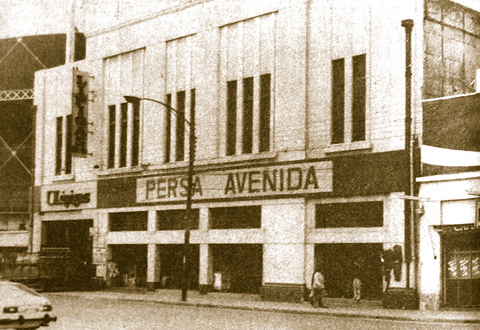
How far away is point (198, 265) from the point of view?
39094 mm

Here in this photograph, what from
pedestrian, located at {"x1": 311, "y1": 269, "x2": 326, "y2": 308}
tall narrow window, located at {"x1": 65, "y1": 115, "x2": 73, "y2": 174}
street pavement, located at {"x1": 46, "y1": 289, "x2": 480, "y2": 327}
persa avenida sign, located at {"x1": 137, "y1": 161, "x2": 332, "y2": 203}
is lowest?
street pavement, located at {"x1": 46, "y1": 289, "x2": 480, "y2": 327}

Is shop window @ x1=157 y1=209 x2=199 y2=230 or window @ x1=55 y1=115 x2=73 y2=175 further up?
window @ x1=55 y1=115 x2=73 y2=175

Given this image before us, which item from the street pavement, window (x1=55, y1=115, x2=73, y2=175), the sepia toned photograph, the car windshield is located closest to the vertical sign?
the sepia toned photograph

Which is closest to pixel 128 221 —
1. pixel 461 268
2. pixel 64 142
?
pixel 64 142

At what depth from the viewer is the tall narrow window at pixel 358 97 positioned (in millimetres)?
32156

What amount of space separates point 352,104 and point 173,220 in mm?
12636

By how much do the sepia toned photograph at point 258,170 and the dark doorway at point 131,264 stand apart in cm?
11

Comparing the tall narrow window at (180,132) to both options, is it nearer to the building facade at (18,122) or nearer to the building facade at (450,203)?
the building facade at (450,203)

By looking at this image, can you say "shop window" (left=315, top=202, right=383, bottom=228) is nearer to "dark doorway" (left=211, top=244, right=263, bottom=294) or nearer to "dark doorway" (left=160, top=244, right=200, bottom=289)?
"dark doorway" (left=211, top=244, right=263, bottom=294)

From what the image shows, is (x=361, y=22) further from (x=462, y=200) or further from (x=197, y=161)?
(x=197, y=161)

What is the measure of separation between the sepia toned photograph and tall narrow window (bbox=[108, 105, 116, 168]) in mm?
115

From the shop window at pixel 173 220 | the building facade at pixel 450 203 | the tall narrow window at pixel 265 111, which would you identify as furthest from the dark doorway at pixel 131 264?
the building facade at pixel 450 203

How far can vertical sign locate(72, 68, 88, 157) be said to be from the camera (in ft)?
145

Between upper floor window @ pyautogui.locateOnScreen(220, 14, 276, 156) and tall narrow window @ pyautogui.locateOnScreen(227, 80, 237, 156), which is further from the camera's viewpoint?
tall narrow window @ pyautogui.locateOnScreen(227, 80, 237, 156)
